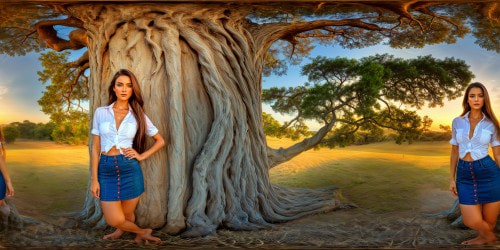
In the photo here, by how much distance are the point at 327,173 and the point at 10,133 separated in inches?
169

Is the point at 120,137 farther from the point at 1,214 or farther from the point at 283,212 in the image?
the point at 283,212

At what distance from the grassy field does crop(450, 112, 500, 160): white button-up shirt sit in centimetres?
219

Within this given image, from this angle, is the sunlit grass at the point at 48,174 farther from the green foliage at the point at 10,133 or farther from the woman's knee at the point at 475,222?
the woman's knee at the point at 475,222

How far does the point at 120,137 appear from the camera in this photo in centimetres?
317

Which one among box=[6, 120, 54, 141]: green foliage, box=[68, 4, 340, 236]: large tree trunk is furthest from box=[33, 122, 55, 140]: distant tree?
box=[68, 4, 340, 236]: large tree trunk

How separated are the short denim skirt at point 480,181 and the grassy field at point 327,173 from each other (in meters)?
2.09

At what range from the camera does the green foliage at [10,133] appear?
555 centimetres

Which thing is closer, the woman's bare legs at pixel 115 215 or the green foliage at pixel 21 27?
the woman's bare legs at pixel 115 215

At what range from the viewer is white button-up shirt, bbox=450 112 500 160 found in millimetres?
3156

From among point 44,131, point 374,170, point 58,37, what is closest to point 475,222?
point 374,170

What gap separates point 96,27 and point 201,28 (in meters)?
0.89

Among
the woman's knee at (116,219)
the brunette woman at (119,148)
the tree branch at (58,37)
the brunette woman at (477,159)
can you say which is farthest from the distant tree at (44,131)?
the brunette woman at (477,159)

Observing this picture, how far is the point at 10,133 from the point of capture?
561cm

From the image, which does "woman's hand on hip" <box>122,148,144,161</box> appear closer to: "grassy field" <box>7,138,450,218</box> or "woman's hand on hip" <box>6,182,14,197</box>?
"woman's hand on hip" <box>6,182,14,197</box>
